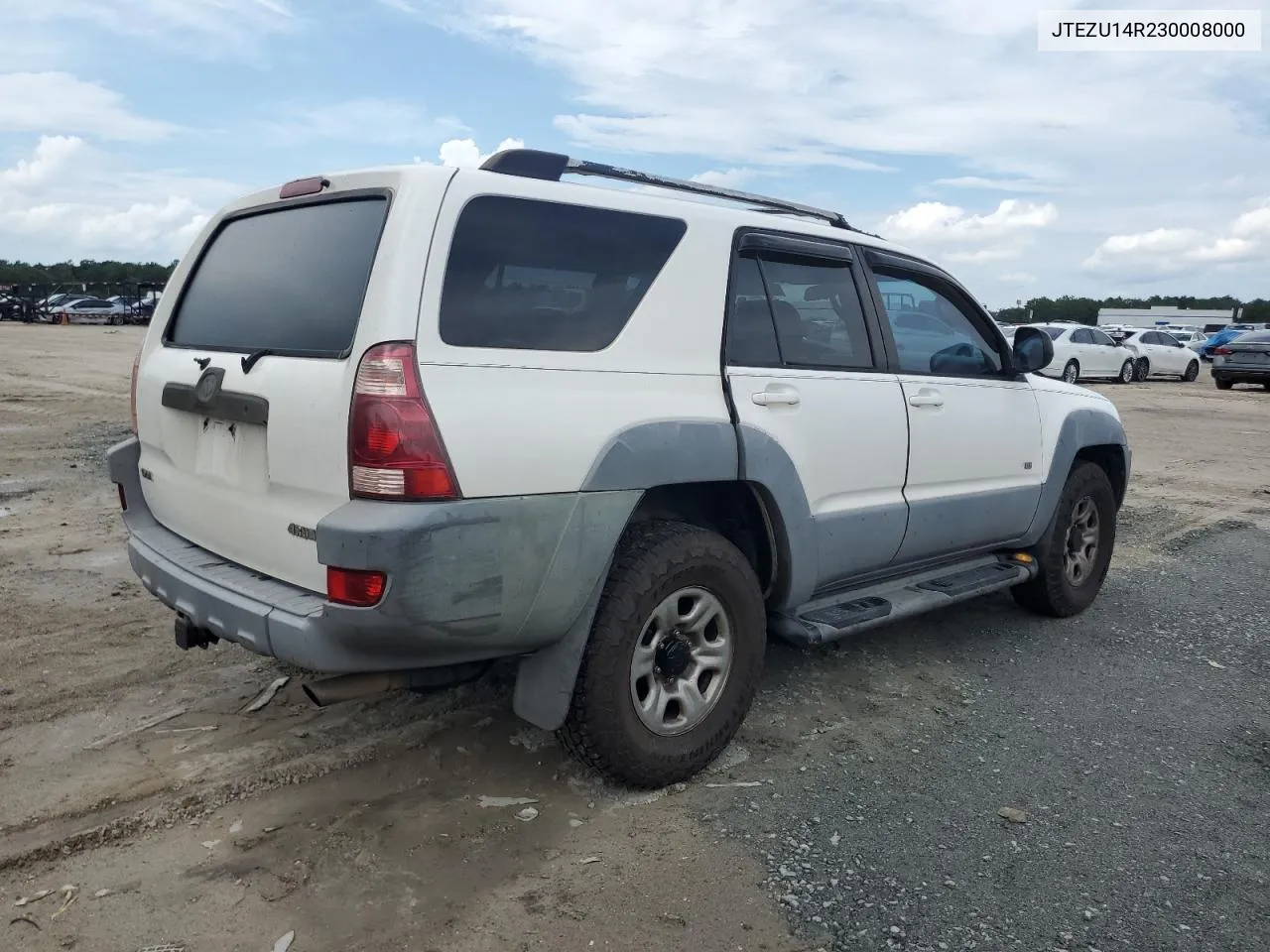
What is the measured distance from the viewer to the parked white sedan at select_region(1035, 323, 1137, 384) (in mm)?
22688

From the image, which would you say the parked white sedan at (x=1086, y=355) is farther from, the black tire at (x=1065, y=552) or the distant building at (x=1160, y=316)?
the distant building at (x=1160, y=316)

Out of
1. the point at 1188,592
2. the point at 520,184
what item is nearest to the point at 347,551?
the point at 520,184

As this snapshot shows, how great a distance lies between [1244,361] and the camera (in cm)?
2222

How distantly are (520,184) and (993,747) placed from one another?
105 inches

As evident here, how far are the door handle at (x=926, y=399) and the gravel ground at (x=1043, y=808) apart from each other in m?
1.24

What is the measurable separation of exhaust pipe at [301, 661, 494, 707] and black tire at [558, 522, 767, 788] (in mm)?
390

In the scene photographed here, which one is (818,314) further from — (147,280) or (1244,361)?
(147,280)

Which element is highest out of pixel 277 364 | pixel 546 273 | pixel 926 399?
pixel 546 273

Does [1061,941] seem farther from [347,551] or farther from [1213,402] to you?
[1213,402]

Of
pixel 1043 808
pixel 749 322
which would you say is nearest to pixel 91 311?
pixel 749 322

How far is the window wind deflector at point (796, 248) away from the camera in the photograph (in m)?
3.68

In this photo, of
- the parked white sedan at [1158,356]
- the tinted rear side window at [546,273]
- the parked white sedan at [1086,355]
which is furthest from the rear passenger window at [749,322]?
the parked white sedan at [1158,356]

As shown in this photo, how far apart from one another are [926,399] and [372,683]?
258 cm

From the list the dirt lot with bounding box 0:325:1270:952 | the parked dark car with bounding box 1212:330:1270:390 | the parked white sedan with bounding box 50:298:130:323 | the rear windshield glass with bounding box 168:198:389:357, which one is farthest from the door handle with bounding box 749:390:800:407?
the parked white sedan with bounding box 50:298:130:323
